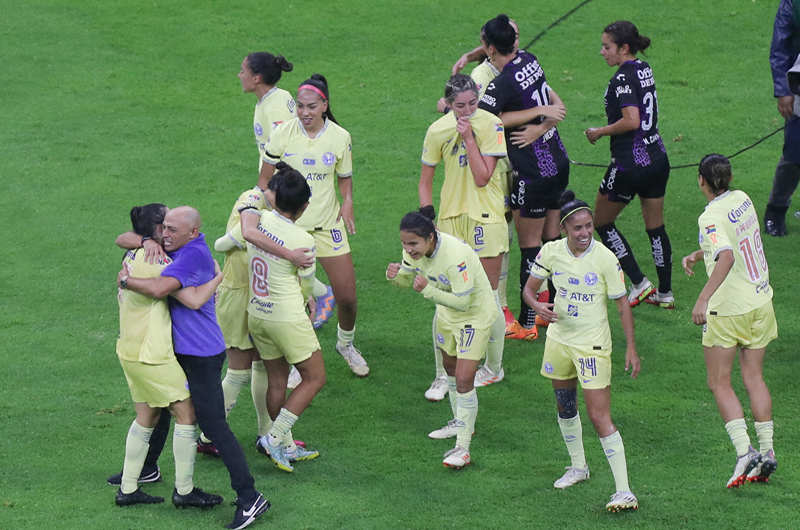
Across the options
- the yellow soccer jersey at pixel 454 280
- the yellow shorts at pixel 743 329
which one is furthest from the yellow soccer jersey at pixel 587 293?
the yellow shorts at pixel 743 329

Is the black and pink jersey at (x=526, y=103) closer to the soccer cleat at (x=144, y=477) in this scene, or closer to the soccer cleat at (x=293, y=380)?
the soccer cleat at (x=293, y=380)

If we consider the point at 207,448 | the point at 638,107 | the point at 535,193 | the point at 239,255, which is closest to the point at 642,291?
the point at 535,193

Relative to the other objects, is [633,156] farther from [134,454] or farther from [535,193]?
[134,454]

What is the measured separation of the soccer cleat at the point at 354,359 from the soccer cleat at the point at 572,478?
221cm

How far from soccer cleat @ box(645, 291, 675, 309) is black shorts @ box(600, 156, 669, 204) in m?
0.87

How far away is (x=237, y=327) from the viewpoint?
6.34 meters

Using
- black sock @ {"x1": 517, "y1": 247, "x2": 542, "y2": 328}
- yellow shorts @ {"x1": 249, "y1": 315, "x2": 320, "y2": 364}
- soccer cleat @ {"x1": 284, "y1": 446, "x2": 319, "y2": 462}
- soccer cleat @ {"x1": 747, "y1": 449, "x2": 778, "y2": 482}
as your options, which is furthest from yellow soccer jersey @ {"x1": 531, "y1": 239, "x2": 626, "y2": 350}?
black sock @ {"x1": 517, "y1": 247, "x2": 542, "y2": 328}

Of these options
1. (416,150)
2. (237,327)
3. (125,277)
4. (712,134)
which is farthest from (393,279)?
(712,134)

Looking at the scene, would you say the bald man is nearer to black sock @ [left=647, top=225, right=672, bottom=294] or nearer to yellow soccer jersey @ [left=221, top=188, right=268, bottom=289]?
yellow soccer jersey @ [left=221, top=188, right=268, bottom=289]

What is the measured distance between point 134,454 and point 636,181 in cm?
480

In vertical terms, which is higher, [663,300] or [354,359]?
[663,300]

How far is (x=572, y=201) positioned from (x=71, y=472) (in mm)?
3543

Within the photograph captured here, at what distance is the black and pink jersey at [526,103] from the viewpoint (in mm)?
7742

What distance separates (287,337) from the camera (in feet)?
19.9
